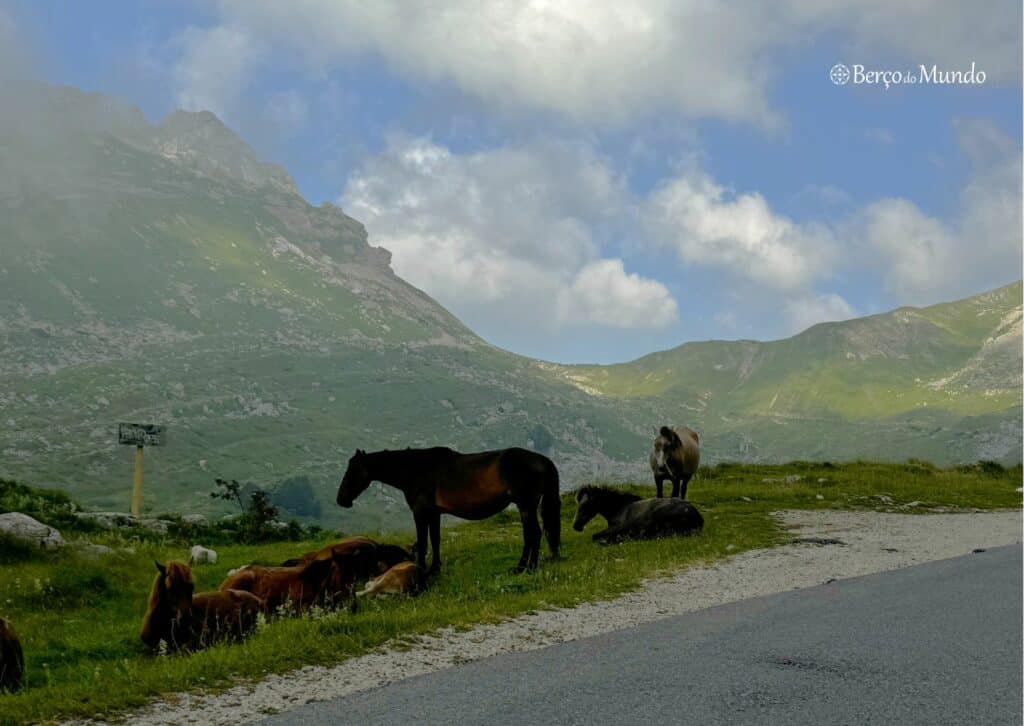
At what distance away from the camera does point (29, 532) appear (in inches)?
834

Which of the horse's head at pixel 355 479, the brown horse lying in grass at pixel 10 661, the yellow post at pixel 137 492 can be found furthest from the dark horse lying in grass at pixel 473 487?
the yellow post at pixel 137 492

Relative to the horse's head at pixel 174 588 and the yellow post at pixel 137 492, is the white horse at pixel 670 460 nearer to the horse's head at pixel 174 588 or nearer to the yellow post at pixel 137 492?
the horse's head at pixel 174 588

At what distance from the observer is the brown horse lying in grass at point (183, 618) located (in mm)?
13172

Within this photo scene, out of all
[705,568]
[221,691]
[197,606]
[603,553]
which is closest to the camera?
[221,691]

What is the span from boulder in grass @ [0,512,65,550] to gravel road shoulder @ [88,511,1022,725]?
1300 cm

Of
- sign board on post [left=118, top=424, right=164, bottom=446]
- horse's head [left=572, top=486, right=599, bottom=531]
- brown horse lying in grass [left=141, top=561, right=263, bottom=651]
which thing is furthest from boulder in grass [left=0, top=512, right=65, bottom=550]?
sign board on post [left=118, top=424, right=164, bottom=446]

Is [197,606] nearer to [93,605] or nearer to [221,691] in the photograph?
[221,691]

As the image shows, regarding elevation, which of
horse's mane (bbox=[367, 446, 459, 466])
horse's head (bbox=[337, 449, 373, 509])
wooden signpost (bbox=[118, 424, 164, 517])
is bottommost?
horse's head (bbox=[337, 449, 373, 509])

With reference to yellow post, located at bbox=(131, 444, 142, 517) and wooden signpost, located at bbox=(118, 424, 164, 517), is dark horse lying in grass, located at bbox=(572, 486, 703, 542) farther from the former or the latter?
Result: wooden signpost, located at bbox=(118, 424, 164, 517)

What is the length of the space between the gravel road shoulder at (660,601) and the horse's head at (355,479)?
7.40m

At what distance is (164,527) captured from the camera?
3023cm

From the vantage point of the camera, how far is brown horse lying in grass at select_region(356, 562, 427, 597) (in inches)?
658

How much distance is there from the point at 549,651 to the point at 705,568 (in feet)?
25.7

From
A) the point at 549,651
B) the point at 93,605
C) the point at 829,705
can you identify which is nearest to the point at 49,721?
the point at 549,651
